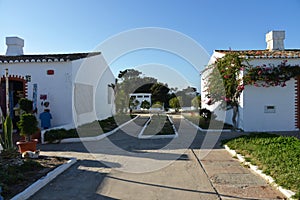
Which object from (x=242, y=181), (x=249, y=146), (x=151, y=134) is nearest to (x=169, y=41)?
(x=151, y=134)

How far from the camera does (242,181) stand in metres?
6.01

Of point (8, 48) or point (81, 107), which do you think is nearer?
point (81, 107)

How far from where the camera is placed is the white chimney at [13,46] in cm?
1767

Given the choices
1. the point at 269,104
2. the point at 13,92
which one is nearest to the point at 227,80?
the point at 269,104

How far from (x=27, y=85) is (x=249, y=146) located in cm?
1090

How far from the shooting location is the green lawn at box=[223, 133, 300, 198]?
5516 mm

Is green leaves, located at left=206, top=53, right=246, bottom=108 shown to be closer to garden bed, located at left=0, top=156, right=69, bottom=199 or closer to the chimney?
the chimney

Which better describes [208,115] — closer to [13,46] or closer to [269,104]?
[269,104]

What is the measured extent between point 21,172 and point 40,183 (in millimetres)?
1152

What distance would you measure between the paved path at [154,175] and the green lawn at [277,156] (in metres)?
0.33

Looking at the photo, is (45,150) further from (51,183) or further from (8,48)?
(8,48)

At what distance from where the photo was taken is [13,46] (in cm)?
1783

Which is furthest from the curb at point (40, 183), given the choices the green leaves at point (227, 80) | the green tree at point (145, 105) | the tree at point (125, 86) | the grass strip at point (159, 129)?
the green tree at point (145, 105)

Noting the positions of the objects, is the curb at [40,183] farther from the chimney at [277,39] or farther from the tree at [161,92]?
the tree at [161,92]
